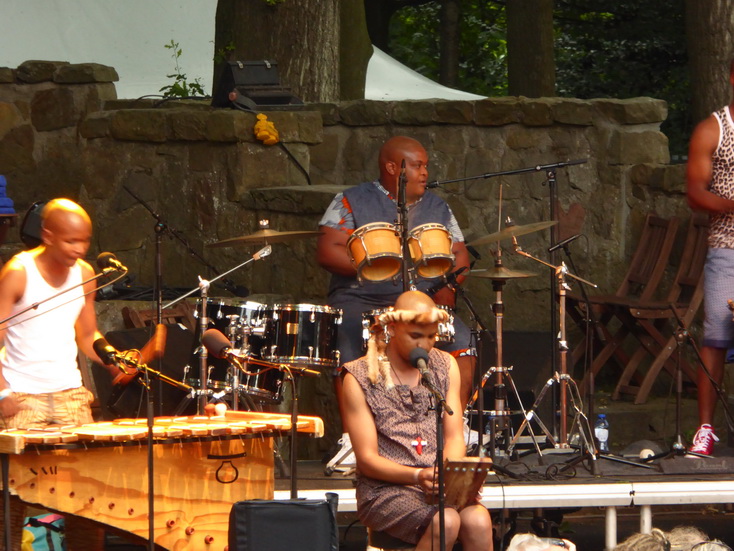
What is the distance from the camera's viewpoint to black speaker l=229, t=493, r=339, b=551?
5383 millimetres

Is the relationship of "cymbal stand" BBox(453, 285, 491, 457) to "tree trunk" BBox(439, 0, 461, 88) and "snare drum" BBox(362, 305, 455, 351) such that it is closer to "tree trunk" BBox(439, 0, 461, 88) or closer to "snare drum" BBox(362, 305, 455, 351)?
"snare drum" BBox(362, 305, 455, 351)

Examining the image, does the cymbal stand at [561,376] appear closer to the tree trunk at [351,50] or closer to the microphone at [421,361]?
the microphone at [421,361]

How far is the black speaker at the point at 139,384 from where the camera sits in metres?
7.77

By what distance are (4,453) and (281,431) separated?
3.89 ft

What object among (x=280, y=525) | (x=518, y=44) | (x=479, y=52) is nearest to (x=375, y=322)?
(x=280, y=525)

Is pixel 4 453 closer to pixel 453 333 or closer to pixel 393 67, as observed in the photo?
pixel 453 333

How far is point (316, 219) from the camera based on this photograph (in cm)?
880

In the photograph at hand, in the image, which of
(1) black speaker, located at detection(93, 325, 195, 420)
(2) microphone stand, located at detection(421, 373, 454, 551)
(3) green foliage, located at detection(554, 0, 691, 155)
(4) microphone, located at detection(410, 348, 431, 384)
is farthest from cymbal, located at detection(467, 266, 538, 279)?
(3) green foliage, located at detection(554, 0, 691, 155)

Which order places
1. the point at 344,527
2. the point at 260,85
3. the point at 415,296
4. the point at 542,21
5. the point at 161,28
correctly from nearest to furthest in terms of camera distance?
the point at 415,296
the point at 344,527
the point at 260,85
the point at 161,28
the point at 542,21

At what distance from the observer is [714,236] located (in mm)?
7652

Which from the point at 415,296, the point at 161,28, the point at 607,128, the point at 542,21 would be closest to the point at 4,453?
the point at 415,296

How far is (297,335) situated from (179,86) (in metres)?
4.64

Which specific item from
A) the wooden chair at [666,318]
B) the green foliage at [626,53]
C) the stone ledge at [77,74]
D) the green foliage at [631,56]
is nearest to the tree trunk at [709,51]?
the wooden chair at [666,318]

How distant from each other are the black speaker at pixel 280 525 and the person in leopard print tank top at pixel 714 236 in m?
2.91
